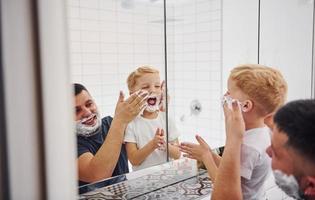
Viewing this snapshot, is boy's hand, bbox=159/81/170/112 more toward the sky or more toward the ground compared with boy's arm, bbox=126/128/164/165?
more toward the sky

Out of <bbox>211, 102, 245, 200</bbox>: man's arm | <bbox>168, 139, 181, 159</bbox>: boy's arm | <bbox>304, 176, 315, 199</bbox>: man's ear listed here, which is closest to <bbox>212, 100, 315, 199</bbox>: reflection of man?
<bbox>304, 176, 315, 199</bbox>: man's ear

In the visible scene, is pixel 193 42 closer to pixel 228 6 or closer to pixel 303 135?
pixel 228 6

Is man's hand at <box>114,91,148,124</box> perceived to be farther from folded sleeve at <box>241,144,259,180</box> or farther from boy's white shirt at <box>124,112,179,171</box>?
folded sleeve at <box>241,144,259,180</box>

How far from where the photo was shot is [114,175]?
3.21 feet

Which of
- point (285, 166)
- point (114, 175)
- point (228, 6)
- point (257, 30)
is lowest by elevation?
point (114, 175)

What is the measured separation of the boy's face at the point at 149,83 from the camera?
3.39ft

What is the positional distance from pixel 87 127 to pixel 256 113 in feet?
1.77

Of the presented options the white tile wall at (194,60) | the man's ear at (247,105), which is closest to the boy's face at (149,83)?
the white tile wall at (194,60)

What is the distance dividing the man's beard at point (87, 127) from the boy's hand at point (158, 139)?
24 centimetres

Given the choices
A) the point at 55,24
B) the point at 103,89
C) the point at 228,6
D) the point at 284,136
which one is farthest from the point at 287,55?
the point at 55,24

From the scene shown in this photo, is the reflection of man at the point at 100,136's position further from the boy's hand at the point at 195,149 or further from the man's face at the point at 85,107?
the boy's hand at the point at 195,149

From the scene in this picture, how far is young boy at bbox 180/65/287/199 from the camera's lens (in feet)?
2.87

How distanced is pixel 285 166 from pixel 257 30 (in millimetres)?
630

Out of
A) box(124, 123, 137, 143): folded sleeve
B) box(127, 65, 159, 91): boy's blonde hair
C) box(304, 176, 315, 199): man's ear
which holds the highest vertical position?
box(127, 65, 159, 91): boy's blonde hair
